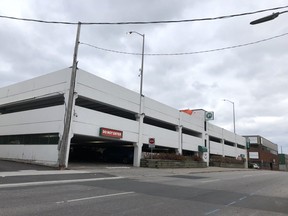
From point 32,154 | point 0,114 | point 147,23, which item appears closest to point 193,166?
point 32,154

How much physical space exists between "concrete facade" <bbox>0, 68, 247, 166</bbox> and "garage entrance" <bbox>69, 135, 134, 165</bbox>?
4.11 m

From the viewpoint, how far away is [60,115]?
81.4 feet

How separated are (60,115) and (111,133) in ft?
17.6

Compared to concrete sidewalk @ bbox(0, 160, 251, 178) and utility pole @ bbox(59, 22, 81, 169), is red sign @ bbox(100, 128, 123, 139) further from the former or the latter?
utility pole @ bbox(59, 22, 81, 169)

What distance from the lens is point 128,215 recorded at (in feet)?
24.2

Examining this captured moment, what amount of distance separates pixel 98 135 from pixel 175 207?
61.3 ft

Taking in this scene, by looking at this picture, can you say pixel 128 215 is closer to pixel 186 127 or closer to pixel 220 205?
pixel 220 205

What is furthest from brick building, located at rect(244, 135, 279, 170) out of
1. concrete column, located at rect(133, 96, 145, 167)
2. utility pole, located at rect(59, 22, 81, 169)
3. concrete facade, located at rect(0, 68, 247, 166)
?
utility pole, located at rect(59, 22, 81, 169)

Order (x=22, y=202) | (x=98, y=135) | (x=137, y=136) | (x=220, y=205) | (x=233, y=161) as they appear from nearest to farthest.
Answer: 1. (x=22, y=202)
2. (x=220, y=205)
3. (x=98, y=135)
4. (x=137, y=136)
5. (x=233, y=161)

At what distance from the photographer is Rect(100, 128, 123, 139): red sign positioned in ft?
88.6

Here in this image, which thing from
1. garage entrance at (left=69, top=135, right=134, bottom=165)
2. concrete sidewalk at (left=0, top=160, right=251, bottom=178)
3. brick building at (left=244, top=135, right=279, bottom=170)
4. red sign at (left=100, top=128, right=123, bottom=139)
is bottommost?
concrete sidewalk at (left=0, top=160, right=251, bottom=178)

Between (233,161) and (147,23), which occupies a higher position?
(147,23)

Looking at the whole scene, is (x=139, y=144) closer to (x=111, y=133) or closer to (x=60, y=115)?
→ (x=111, y=133)

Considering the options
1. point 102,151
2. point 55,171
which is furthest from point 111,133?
point 102,151
